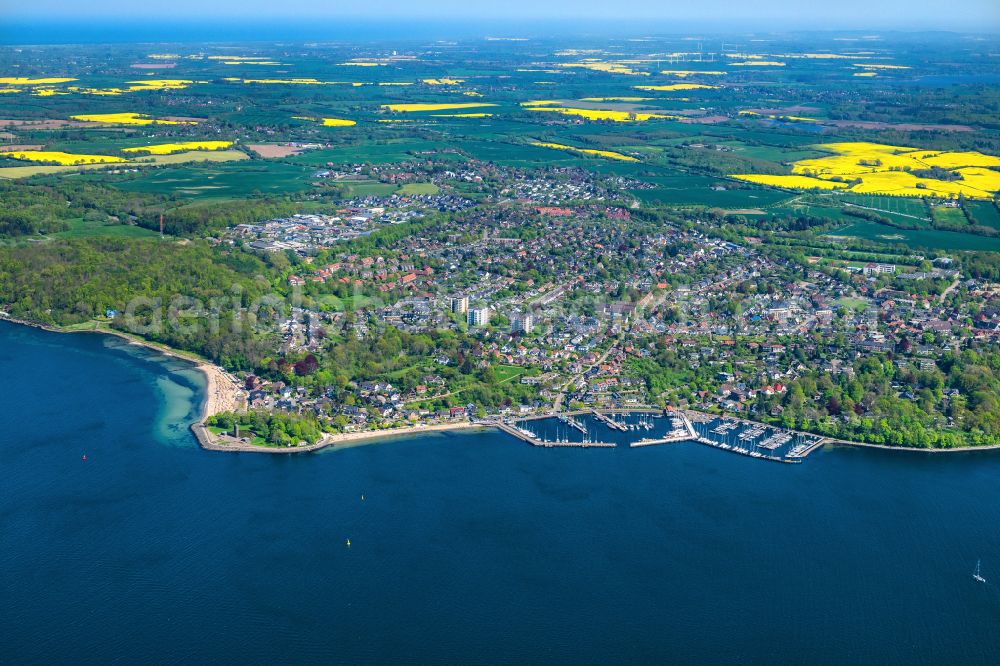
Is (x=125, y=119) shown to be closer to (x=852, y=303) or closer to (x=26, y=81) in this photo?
(x=26, y=81)

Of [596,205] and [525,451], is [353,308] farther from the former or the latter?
[596,205]

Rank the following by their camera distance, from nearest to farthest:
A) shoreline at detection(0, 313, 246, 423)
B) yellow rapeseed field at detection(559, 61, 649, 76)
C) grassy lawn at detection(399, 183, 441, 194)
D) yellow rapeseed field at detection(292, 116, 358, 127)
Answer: shoreline at detection(0, 313, 246, 423)
grassy lawn at detection(399, 183, 441, 194)
yellow rapeseed field at detection(292, 116, 358, 127)
yellow rapeseed field at detection(559, 61, 649, 76)

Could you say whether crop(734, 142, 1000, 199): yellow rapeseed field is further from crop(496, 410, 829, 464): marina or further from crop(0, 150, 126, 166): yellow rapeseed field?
crop(0, 150, 126, 166): yellow rapeseed field

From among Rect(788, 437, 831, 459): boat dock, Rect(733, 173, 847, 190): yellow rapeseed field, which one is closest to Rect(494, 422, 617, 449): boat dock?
Rect(788, 437, 831, 459): boat dock

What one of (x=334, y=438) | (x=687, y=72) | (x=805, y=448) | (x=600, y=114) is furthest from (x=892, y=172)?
(x=687, y=72)

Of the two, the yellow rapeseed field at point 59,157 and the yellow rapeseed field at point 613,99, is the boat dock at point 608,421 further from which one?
the yellow rapeseed field at point 613,99

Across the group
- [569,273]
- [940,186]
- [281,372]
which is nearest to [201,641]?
[281,372]

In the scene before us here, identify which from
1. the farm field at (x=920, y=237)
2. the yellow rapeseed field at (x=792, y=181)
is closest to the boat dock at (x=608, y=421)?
the farm field at (x=920, y=237)
